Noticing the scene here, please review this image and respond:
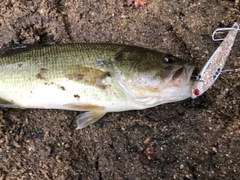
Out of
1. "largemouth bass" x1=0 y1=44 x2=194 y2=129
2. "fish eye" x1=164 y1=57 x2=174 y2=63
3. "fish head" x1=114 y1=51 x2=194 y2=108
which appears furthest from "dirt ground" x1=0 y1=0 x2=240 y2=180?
"fish eye" x1=164 y1=57 x2=174 y2=63

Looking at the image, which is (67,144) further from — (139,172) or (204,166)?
(204,166)

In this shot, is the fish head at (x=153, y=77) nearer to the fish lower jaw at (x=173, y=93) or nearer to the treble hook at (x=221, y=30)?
the fish lower jaw at (x=173, y=93)

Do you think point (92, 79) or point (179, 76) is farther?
point (92, 79)

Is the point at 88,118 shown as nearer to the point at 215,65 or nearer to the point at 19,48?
the point at 19,48

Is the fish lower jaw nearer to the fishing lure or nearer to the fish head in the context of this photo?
the fish head

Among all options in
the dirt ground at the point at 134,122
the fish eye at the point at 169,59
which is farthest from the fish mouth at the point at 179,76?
the dirt ground at the point at 134,122

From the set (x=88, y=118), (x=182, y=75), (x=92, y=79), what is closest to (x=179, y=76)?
(x=182, y=75)
